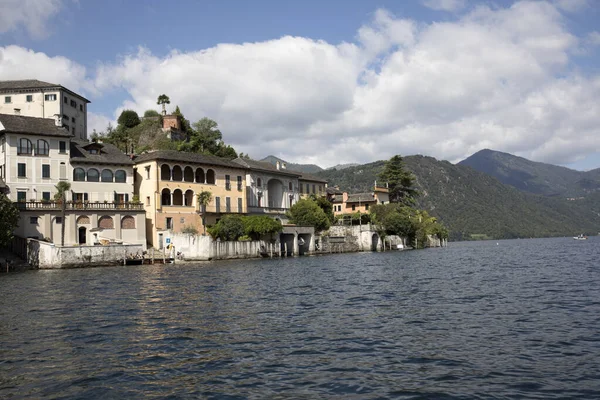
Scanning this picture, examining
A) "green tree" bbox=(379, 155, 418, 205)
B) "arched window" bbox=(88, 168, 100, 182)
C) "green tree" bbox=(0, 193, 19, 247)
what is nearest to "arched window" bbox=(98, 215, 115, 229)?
"arched window" bbox=(88, 168, 100, 182)

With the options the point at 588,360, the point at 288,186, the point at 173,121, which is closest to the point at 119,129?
the point at 173,121

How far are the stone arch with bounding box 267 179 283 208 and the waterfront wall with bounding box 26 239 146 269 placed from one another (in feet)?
117

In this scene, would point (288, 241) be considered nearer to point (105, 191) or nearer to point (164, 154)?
point (164, 154)

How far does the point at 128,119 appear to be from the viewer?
106312mm

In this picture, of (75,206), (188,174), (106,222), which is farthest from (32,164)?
(188,174)

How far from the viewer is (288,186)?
308 feet

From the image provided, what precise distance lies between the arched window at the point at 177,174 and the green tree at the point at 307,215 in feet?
64.6

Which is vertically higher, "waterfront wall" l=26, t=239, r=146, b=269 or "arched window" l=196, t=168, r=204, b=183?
"arched window" l=196, t=168, r=204, b=183

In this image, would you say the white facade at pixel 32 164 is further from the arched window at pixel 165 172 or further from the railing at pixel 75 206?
the arched window at pixel 165 172

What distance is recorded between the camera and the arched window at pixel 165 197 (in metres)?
71.5

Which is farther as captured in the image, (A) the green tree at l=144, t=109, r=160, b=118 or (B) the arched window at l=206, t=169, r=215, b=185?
(A) the green tree at l=144, t=109, r=160, b=118

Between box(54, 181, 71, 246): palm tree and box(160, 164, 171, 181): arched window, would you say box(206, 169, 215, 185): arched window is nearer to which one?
box(160, 164, 171, 181): arched window

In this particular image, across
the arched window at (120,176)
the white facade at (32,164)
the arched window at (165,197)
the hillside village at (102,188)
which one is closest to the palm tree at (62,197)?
the hillside village at (102,188)

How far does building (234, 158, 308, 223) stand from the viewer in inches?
3356
